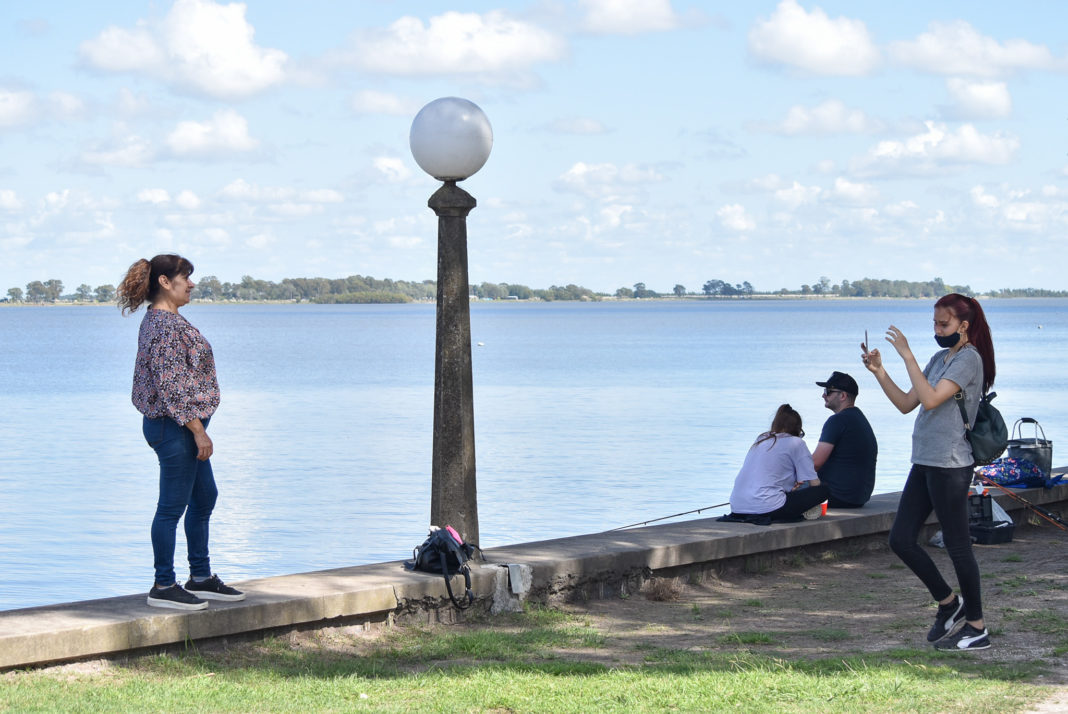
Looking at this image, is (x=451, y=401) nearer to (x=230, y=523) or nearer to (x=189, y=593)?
(x=189, y=593)

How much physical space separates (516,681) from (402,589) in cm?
135

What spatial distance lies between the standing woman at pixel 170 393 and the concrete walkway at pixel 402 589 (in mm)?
192

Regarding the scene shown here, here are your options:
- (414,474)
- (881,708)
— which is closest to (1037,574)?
(881,708)

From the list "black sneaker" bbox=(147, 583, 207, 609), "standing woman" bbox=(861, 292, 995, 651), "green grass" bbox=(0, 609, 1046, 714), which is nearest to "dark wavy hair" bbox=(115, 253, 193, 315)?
"black sneaker" bbox=(147, 583, 207, 609)

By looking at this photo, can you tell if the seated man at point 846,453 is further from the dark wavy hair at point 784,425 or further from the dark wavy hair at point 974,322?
the dark wavy hair at point 974,322

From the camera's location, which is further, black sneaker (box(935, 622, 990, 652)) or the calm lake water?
the calm lake water

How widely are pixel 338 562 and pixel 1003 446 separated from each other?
370 inches

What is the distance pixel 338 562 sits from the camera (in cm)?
1427

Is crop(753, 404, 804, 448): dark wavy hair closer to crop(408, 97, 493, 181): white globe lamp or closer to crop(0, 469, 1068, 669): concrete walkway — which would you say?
crop(0, 469, 1068, 669): concrete walkway

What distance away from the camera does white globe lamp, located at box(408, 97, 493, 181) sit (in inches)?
291

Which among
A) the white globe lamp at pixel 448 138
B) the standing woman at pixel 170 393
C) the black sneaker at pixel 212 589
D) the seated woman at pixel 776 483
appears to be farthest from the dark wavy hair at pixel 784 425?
the standing woman at pixel 170 393

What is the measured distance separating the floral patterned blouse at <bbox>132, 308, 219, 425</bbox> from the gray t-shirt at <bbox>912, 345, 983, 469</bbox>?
3372 mm

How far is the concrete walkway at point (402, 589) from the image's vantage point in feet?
18.4

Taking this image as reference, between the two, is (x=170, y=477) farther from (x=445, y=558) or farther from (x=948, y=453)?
(x=948, y=453)
